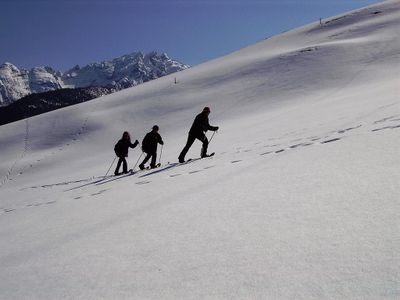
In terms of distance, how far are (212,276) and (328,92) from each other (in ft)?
89.5

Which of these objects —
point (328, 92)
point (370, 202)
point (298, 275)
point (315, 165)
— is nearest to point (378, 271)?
point (298, 275)

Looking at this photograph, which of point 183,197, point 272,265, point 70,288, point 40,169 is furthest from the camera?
point 40,169

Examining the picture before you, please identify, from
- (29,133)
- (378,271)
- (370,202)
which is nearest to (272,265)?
(378,271)

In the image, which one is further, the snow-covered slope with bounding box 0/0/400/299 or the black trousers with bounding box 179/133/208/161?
the black trousers with bounding box 179/133/208/161

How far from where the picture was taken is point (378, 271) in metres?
2.71

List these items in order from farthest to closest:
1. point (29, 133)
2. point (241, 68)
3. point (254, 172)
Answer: point (241, 68)
point (29, 133)
point (254, 172)

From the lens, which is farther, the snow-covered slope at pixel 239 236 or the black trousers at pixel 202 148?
the black trousers at pixel 202 148

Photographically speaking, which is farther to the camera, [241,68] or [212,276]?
[241,68]

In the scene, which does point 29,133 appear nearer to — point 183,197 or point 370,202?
point 183,197

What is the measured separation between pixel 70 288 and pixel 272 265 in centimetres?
180

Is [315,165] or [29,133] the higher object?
[29,133]

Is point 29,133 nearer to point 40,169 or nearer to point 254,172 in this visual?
point 40,169

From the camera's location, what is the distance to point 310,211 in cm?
422

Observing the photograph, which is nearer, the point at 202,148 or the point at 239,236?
the point at 239,236
